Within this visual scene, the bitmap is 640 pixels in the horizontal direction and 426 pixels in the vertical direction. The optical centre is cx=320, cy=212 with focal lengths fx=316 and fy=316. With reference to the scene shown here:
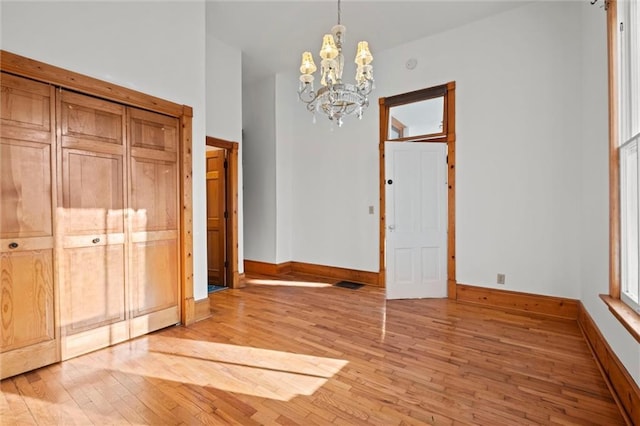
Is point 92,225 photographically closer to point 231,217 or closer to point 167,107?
point 167,107

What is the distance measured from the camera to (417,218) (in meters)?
4.31

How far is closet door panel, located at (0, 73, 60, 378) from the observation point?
2.16 metres

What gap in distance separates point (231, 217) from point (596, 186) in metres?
4.35

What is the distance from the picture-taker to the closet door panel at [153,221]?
114 inches

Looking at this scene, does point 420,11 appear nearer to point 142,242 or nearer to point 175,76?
point 175,76

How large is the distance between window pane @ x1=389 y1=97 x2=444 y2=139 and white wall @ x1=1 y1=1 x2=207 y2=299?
9.05ft

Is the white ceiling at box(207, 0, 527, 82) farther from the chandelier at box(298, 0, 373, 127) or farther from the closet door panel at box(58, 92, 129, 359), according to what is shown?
the closet door panel at box(58, 92, 129, 359)

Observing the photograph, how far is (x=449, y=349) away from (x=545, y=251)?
74.8 inches

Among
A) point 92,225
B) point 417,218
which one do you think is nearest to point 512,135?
point 417,218

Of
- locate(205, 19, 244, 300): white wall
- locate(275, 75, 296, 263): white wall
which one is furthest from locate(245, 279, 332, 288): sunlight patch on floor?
locate(275, 75, 296, 263): white wall

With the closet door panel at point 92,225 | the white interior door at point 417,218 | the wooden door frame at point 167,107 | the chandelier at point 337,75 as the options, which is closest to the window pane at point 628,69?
the chandelier at point 337,75

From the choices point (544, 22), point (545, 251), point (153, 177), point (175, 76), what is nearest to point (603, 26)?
point (544, 22)

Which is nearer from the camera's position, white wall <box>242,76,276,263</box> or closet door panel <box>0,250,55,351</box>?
closet door panel <box>0,250,55,351</box>

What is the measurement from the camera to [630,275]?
2010mm
